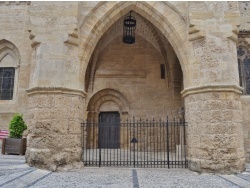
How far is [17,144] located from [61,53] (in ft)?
11.7

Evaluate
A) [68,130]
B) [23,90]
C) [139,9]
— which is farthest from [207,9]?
[23,90]

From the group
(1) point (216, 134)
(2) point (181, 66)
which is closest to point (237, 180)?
(1) point (216, 134)

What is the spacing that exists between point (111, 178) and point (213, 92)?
3066mm

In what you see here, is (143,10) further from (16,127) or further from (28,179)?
(16,127)

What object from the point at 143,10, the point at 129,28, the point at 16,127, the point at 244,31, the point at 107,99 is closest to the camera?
the point at 143,10

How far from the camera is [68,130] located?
18.3 ft

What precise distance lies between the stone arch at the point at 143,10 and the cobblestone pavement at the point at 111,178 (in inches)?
97.6

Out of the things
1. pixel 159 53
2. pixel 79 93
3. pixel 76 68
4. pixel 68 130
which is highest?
pixel 159 53

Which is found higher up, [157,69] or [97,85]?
[157,69]

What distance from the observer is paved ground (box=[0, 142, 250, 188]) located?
4.10 m

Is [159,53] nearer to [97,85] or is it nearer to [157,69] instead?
[157,69]

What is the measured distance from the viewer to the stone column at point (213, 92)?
17.3 feet

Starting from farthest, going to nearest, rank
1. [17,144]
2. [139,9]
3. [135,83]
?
[135,83], [17,144], [139,9]

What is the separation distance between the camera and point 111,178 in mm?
4688
